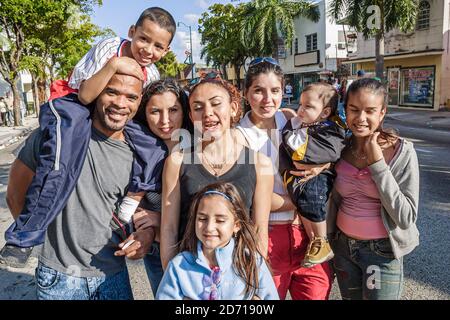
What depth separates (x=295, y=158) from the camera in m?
2.20

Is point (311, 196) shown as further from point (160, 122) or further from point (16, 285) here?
point (16, 285)

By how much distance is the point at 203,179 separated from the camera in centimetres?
195

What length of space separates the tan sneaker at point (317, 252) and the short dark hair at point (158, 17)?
1943 mm

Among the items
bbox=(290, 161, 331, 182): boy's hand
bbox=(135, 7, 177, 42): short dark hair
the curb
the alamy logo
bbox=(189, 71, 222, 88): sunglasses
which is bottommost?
the curb

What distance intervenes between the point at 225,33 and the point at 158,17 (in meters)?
31.2

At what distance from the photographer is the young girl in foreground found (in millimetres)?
1854

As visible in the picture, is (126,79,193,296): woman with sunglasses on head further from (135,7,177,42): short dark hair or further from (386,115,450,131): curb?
(386,115,450,131): curb

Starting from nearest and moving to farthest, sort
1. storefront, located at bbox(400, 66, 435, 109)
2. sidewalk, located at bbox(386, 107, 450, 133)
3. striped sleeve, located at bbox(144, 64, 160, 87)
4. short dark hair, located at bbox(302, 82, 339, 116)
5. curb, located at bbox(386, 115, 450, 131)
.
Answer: short dark hair, located at bbox(302, 82, 339, 116)
striped sleeve, located at bbox(144, 64, 160, 87)
curb, located at bbox(386, 115, 450, 131)
sidewalk, located at bbox(386, 107, 450, 133)
storefront, located at bbox(400, 66, 435, 109)

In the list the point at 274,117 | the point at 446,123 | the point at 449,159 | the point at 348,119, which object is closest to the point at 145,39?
the point at 274,117

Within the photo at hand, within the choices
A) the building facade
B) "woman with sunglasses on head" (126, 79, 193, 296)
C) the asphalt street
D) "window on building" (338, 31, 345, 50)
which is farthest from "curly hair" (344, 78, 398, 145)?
"window on building" (338, 31, 345, 50)

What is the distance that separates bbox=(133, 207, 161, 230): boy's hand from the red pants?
0.69m
